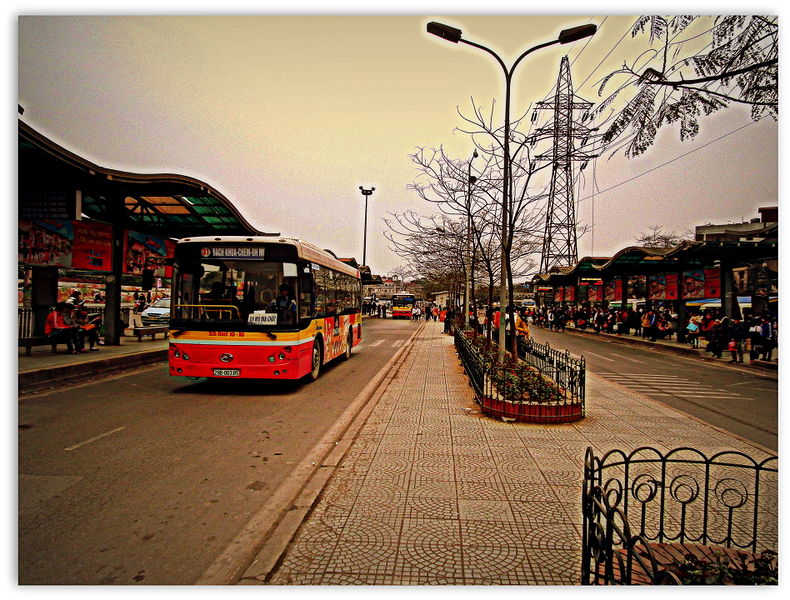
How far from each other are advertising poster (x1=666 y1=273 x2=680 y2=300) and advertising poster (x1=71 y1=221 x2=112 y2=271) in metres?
25.0

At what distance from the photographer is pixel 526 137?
1025 centimetres

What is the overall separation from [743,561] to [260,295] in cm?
769

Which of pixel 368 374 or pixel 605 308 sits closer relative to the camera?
pixel 368 374

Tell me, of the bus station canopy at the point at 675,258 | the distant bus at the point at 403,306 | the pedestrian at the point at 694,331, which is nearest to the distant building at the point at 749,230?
the bus station canopy at the point at 675,258

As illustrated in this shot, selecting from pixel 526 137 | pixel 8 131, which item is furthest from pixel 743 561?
pixel 526 137

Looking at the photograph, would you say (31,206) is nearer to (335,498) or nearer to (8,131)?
(8,131)

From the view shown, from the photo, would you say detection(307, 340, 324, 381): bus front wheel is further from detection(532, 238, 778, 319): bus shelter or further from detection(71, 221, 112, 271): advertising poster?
detection(532, 238, 778, 319): bus shelter

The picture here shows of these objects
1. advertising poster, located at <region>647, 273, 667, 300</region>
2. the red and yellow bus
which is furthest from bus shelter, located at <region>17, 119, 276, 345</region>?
advertising poster, located at <region>647, 273, 667, 300</region>

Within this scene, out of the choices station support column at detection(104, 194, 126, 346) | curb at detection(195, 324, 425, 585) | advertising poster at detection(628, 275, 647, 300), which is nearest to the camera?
curb at detection(195, 324, 425, 585)

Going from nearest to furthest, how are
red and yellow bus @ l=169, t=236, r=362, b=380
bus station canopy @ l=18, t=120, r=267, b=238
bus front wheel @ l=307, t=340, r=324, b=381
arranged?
red and yellow bus @ l=169, t=236, r=362, b=380 < bus front wheel @ l=307, t=340, r=324, b=381 < bus station canopy @ l=18, t=120, r=267, b=238

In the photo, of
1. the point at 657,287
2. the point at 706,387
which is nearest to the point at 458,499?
the point at 706,387

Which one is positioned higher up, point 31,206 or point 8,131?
point 31,206

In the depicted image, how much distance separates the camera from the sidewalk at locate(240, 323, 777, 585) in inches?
122

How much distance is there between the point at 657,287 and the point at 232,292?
84.6 ft
